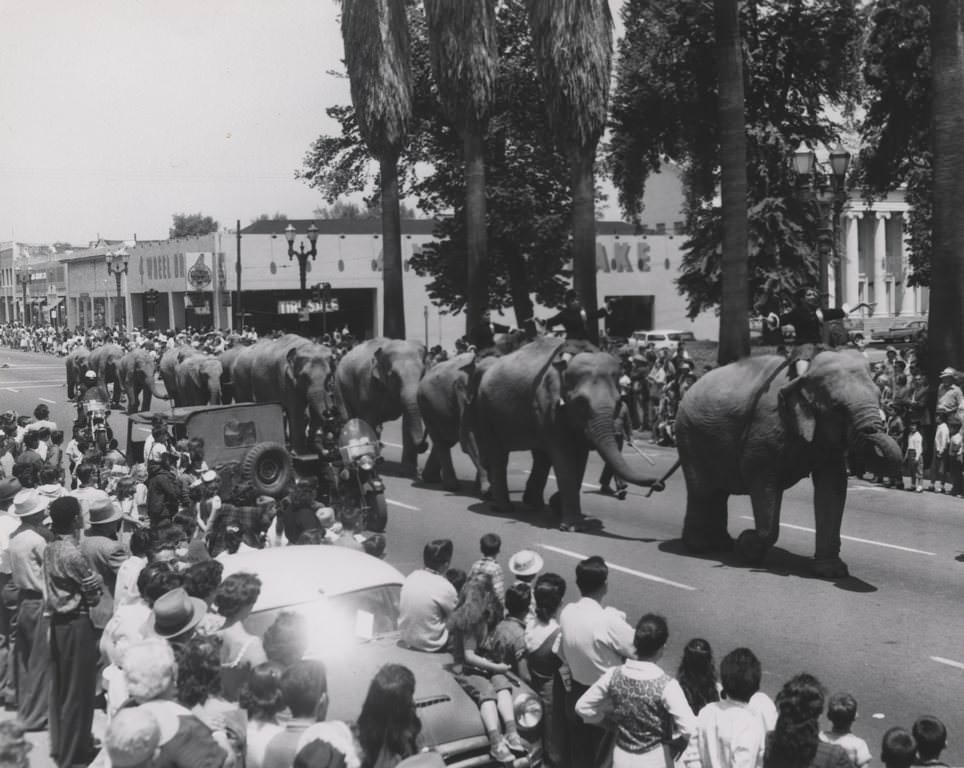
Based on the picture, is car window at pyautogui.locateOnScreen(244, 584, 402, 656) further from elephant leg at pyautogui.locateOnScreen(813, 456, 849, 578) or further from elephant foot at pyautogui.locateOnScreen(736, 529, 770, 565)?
elephant foot at pyautogui.locateOnScreen(736, 529, 770, 565)

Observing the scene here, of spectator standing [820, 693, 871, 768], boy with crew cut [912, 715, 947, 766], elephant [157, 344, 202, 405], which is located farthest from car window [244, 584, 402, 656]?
elephant [157, 344, 202, 405]

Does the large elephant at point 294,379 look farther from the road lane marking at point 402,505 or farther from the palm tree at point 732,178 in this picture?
the palm tree at point 732,178

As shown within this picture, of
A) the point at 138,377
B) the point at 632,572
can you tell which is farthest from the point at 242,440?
the point at 138,377

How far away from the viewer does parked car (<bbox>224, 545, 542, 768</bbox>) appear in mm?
7277

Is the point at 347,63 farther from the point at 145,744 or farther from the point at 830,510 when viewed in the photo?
the point at 145,744

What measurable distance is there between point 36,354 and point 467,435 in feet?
208

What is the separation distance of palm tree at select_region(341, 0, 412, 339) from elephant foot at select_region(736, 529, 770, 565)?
63.5 ft

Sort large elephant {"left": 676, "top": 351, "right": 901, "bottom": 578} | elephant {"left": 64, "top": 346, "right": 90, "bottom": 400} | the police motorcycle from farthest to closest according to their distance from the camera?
elephant {"left": 64, "top": 346, "right": 90, "bottom": 400}
the police motorcycle
large elephant {"left": 676, "top": 351, "right": 901, "bottom": 578}

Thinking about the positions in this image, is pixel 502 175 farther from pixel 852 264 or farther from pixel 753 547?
pixel 852 264

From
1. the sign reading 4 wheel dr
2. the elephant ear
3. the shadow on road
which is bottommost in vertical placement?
the shadow on road

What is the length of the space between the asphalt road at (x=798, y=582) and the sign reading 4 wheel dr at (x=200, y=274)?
43094 mm

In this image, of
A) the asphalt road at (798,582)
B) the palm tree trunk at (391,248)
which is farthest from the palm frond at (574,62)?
the asphalt road at (798,582)

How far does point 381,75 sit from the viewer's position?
31188 mm

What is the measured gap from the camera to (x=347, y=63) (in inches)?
1254
